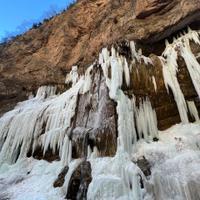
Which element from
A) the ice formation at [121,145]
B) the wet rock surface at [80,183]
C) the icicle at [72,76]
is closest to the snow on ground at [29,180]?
the ice formation at [121,145]

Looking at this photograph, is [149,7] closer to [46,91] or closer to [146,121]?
[46,91]

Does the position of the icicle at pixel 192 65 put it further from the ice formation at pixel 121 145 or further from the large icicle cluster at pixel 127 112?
the large icicle cluster at pixel 127 112

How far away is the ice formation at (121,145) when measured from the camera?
21.8 ft

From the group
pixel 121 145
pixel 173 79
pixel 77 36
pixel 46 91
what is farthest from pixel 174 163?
pixel 77 36

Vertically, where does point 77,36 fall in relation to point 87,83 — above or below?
above

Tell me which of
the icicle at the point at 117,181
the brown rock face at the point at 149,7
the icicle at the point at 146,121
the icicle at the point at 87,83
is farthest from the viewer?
the brown rock face at the point at 149,7

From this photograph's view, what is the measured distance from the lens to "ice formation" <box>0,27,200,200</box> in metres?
6.64

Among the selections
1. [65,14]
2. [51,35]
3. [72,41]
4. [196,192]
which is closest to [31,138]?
[196,192]

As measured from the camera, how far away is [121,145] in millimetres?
7988

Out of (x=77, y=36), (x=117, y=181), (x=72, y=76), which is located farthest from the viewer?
(x=77, y=36)

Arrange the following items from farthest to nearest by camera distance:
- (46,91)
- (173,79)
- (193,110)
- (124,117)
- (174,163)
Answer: (46,91)
(173,79)
(193,110)
(124,117)
(174,163)

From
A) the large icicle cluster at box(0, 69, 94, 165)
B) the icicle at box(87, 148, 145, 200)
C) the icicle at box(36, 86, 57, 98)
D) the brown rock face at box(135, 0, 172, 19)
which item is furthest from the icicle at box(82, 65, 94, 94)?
the brown rock face at box(135, 0, 172, 19)

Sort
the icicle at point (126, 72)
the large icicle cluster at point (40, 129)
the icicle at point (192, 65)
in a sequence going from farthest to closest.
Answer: the large icicle cluster at point (40, 129) < the icicle at point (126, 72) < the icicle at point (192, 65)

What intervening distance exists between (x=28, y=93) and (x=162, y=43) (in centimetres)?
821
